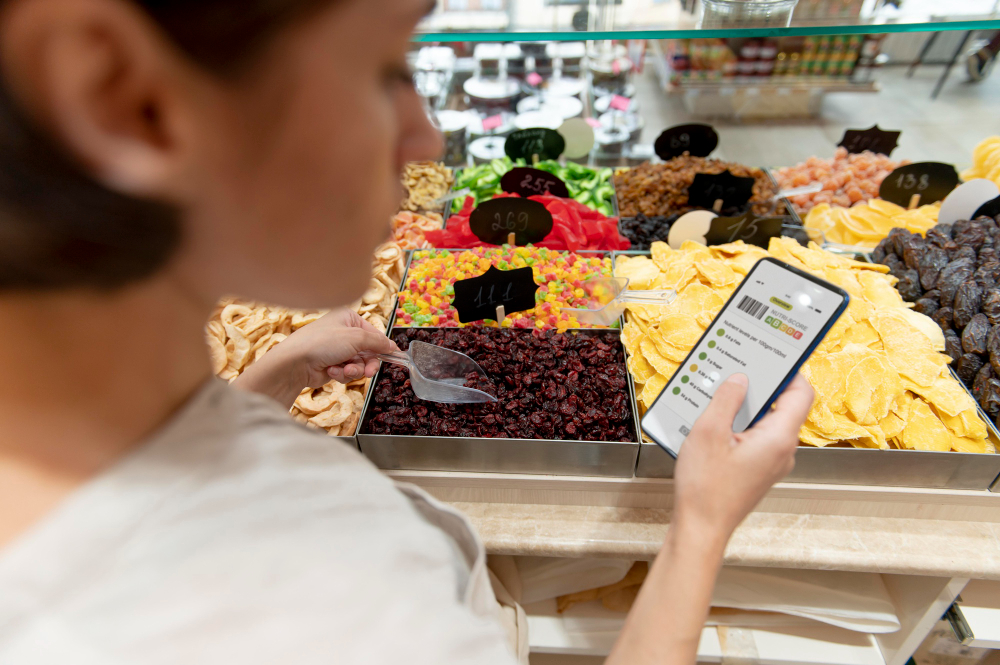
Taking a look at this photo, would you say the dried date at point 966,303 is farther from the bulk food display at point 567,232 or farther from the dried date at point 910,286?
the bulk food display at point 567,232

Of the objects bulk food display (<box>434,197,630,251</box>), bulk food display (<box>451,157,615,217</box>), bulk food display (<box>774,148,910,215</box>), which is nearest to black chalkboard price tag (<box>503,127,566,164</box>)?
bulk food display (<box>451,157,615,217</box>)

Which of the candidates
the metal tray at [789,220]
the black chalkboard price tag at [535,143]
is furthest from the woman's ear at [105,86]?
the black chalkboard price tag at [535,143]

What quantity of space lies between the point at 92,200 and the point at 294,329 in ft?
4.62

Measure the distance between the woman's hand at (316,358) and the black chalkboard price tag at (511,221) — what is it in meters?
0.81

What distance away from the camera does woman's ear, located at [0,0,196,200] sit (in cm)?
29

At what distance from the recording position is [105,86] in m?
0.32

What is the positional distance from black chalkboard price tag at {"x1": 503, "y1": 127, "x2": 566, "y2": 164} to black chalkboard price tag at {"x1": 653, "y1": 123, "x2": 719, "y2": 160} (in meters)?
0.45

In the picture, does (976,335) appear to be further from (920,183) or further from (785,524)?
(920,183)

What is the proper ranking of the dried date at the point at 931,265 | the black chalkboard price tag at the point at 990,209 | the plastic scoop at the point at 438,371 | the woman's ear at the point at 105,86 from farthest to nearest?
1. the black chalkboard price tag at the point at 990,209
2. the dried date at the point at 931,265
3. the plastic scoop at the point at 438,371
4. the woman's ear at the point at 105,86

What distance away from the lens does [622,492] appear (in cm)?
130

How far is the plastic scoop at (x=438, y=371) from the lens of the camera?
1331 mm

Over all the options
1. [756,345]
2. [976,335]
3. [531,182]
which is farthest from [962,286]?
[531,182]

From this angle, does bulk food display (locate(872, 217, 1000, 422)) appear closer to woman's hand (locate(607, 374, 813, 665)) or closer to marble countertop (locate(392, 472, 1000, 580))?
marble countertop (locate(392, 472, 1000, 580))

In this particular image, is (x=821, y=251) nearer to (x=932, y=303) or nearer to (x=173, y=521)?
(x=932, y=303)
